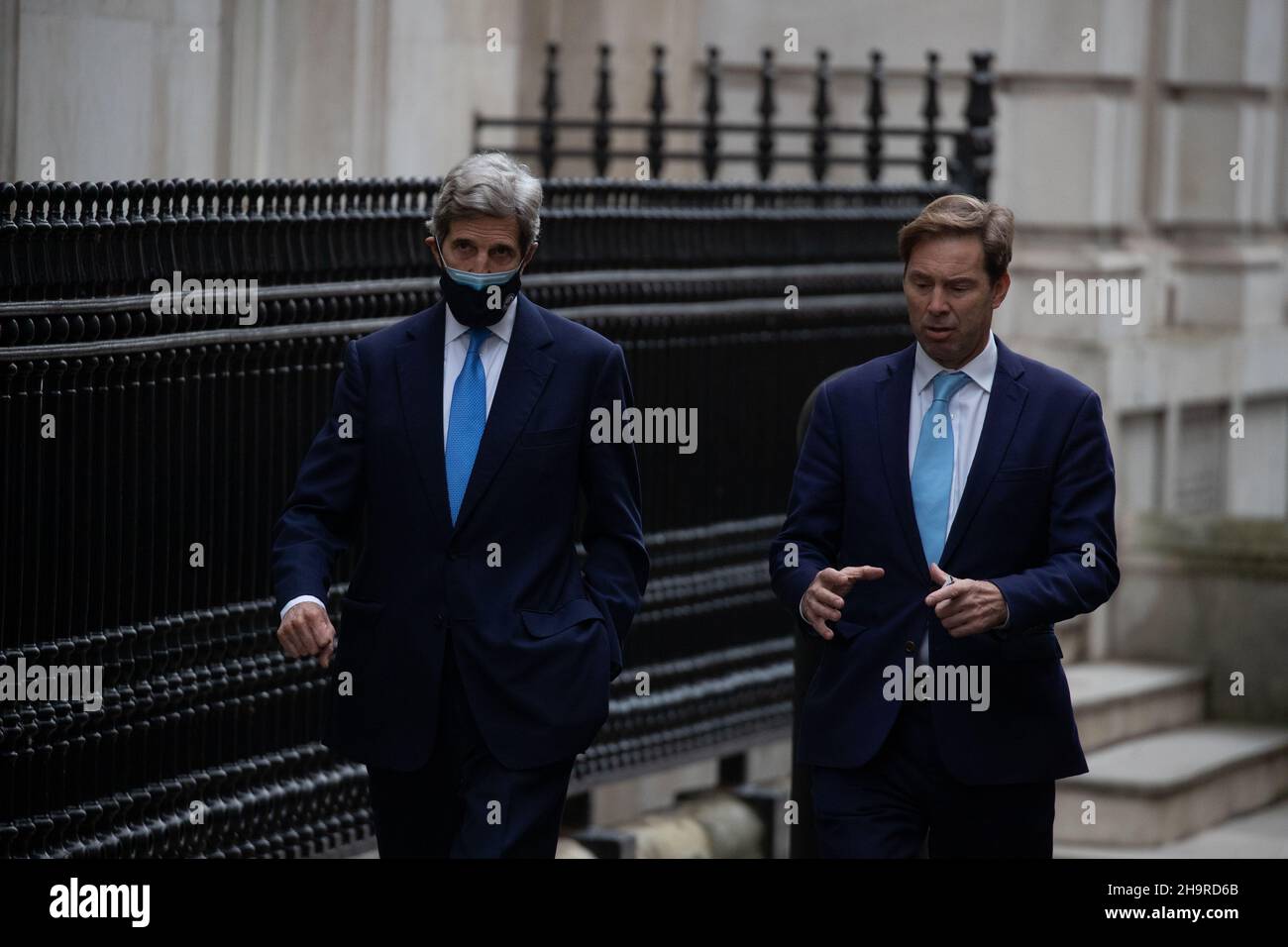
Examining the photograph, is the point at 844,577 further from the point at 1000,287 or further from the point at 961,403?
the point at 1000,287

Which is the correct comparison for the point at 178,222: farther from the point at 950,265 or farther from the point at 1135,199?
the point at 1135,199

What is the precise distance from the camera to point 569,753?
17.6 feet

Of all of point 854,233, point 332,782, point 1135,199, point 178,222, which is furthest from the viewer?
point 1135,199

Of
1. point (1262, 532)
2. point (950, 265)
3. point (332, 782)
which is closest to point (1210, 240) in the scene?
point (1262, 532)

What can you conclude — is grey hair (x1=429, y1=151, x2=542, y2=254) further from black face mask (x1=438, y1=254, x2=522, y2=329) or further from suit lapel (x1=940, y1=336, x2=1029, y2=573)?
suit lapel (x1=940, y1=336, x2=1029, y2=573)

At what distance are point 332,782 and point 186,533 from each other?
3.39ft

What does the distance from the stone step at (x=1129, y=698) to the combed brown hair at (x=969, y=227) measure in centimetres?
650

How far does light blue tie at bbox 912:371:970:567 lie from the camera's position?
5.28 metres

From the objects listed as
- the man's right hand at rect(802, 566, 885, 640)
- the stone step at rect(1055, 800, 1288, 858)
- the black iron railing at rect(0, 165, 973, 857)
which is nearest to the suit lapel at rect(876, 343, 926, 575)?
the man's right hand at rect(802, 566, 885, 640)

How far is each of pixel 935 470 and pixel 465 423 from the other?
3.14 ft

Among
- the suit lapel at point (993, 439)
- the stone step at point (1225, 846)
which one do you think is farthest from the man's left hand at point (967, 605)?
the stone step at point (1225, 846)

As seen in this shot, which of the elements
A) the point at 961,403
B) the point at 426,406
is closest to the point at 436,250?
the point at 426,406

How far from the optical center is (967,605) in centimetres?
502

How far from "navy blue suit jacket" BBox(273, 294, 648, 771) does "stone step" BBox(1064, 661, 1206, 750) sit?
653 cm
